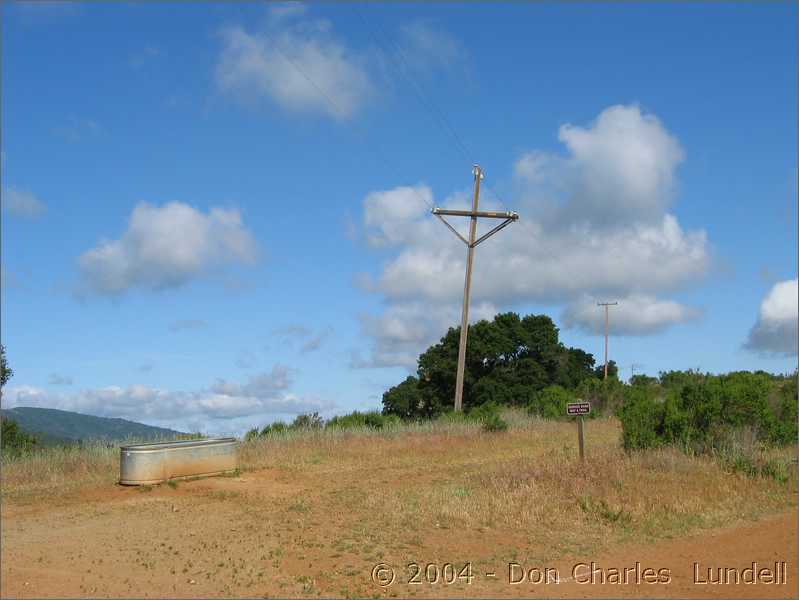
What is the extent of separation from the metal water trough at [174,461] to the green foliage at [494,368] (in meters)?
24.7

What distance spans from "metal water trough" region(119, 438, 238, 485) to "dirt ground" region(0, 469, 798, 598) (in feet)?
3.66

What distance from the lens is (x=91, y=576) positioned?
8.67m

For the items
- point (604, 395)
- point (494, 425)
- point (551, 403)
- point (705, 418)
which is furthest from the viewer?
point (604, 395)

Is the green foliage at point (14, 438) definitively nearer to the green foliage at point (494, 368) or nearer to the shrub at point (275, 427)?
the shrub at point (275, 427)

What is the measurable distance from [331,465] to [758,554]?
386 inches

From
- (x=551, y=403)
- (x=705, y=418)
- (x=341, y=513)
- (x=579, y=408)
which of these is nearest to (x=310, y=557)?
(x=341, y=513)

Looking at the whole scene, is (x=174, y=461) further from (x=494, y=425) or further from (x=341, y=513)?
(x=494, y=425)

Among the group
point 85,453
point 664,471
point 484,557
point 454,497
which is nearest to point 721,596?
point 484,557

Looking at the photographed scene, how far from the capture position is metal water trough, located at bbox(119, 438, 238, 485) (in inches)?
548

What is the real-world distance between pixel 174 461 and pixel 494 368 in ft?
92.2

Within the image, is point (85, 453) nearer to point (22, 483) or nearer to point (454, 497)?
point (22, 483)

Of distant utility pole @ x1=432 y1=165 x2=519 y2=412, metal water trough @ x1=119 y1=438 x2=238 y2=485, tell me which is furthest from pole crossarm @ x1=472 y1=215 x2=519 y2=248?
metal water trough @ x1=119 y1=438 x2=238 y2=485

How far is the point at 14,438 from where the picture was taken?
881 inches

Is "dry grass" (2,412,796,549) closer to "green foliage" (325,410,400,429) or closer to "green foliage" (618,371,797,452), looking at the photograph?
"green foliage" (618,371,797,452)
